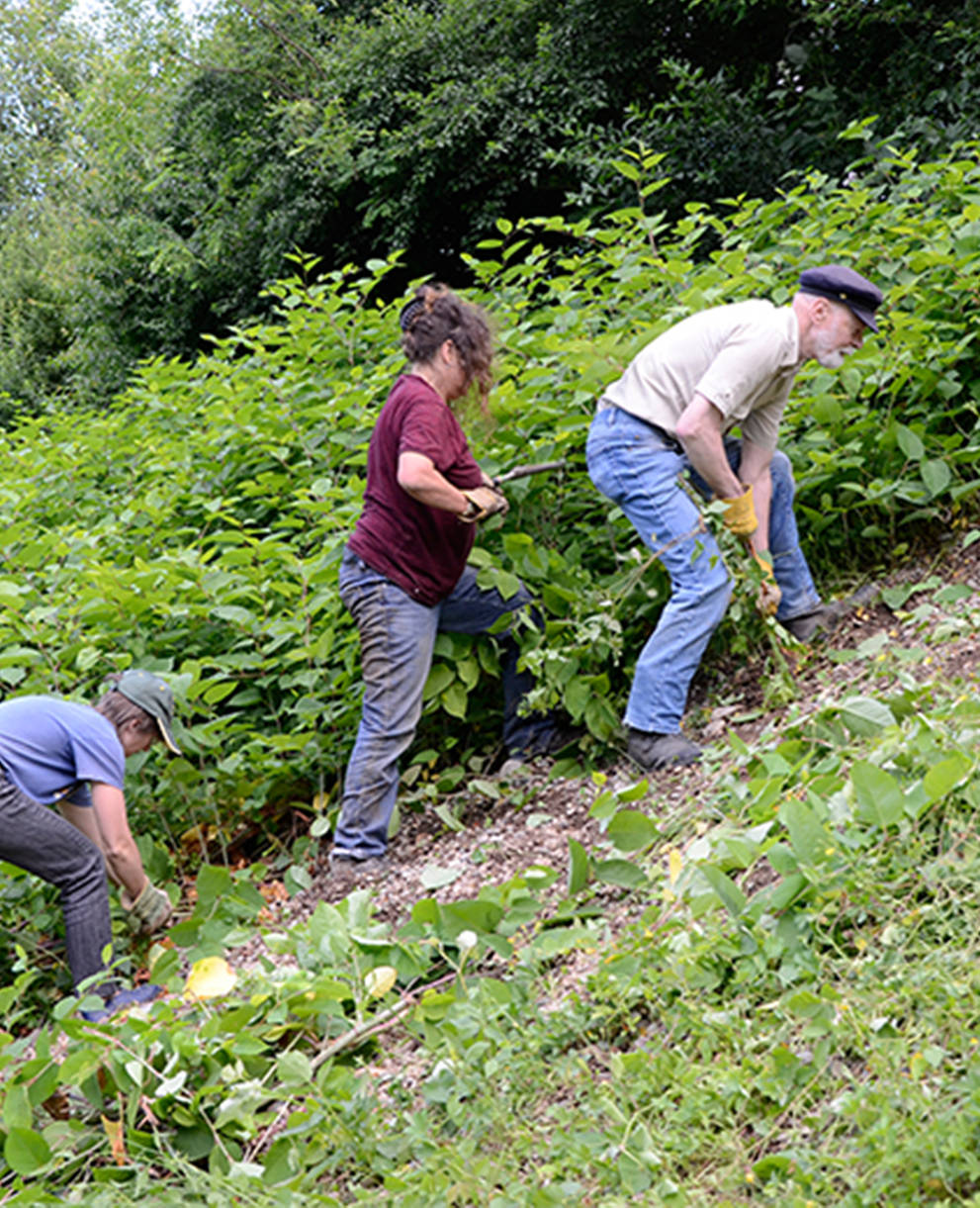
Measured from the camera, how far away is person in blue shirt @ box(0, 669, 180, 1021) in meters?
3.70

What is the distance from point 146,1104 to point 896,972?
1.66 meters

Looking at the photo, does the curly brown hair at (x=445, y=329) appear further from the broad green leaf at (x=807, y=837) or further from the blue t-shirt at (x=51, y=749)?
the broad green leaf at (x=807, y=837)

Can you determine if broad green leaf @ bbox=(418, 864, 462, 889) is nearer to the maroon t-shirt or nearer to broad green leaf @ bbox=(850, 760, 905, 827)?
the maroon t-shirt

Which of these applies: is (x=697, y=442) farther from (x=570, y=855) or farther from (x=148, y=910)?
(x=148, y=910)

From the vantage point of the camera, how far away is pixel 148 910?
4117 millimetres

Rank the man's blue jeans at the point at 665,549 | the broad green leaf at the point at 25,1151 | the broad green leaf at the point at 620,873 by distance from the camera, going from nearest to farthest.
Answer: the broad green leaf at the point at 25,1151
the broad green leaf at the point at 620,873
the man's blue jeans at the point at 665,549

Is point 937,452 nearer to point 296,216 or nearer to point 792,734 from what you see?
point 792,734

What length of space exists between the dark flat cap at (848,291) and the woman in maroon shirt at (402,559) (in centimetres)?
108

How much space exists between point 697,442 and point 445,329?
0.92 meters

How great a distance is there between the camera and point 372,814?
4270 millimetres

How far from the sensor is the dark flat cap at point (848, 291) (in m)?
3.91

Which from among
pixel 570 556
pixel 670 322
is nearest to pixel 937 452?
pixel 670 322

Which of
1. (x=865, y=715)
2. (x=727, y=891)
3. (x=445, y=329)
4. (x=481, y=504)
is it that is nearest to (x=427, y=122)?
(x=445, y=329)

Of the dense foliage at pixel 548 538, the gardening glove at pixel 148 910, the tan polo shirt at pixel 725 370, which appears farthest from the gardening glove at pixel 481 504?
the gardening glove at pixel 148 910
